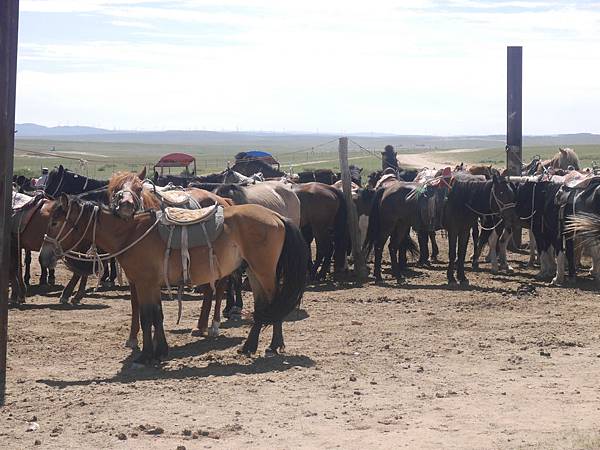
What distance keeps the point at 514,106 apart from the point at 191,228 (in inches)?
445

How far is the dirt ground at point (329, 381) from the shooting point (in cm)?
723

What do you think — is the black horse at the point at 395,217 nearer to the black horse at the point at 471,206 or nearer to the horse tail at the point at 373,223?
the horse tail at the point at 373,223

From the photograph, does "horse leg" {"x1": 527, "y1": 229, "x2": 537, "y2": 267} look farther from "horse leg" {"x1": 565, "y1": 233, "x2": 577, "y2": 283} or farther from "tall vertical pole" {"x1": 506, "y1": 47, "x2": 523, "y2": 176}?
"horse leg" {"x1": 565, "y1": 233, "x2": 577, "y2": 283}

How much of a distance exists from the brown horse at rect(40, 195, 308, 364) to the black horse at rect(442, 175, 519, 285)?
6617 millimetres

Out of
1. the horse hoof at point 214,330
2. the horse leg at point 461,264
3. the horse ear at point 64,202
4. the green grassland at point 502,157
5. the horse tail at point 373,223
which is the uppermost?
the green grassland at point 502,157

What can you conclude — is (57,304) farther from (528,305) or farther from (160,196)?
(528,305)

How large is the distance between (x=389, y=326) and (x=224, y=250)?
291cm

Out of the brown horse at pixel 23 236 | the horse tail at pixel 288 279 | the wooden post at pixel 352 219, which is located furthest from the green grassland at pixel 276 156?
the horse tail at pixel 288 279

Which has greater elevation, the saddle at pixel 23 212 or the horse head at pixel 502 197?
the horse head at pixel 502 197

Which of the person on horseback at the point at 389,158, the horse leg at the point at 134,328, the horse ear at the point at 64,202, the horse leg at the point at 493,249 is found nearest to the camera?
the horse ear at the point at 64,202

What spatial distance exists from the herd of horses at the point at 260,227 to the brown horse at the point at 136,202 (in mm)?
15

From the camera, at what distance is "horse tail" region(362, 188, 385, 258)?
1702 cm

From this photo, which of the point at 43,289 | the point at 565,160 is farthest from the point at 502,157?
the point at 43,289

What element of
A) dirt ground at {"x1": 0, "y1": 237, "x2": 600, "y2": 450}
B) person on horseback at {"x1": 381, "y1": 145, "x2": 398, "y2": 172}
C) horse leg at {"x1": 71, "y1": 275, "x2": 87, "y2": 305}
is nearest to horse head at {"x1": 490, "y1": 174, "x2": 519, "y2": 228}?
dirt ground at {"x1": 0, "y1": 237, "x2": 600, "y2": 450}
